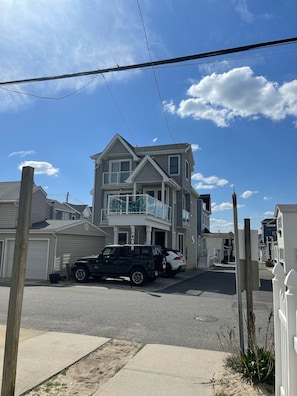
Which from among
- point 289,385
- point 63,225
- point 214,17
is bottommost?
point 289,385

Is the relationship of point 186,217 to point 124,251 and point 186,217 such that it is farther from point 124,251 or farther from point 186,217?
point 124,251

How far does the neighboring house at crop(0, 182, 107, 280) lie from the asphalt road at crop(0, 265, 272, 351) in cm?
621

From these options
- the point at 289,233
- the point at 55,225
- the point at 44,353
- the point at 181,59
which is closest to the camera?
the point at 44,353

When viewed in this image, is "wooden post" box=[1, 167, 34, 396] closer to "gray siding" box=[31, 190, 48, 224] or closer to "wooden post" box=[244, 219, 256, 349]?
"wooden post" box=[244, 219, 256, 349]

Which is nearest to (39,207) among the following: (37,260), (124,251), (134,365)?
(37,260)

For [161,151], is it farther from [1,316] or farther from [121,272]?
[1,316]

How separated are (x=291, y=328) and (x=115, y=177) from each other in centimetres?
2279

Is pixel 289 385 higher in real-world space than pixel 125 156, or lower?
lower

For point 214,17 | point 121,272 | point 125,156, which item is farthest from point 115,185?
point 214,17

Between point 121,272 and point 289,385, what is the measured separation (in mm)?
13455

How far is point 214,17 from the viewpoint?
6.79 m

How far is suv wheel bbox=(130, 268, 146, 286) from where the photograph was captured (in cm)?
1502

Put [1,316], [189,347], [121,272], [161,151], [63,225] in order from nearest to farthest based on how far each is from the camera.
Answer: [189,347] < [1,316] < [121,272] < [63,225] < [161,151]

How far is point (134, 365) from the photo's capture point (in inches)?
187
